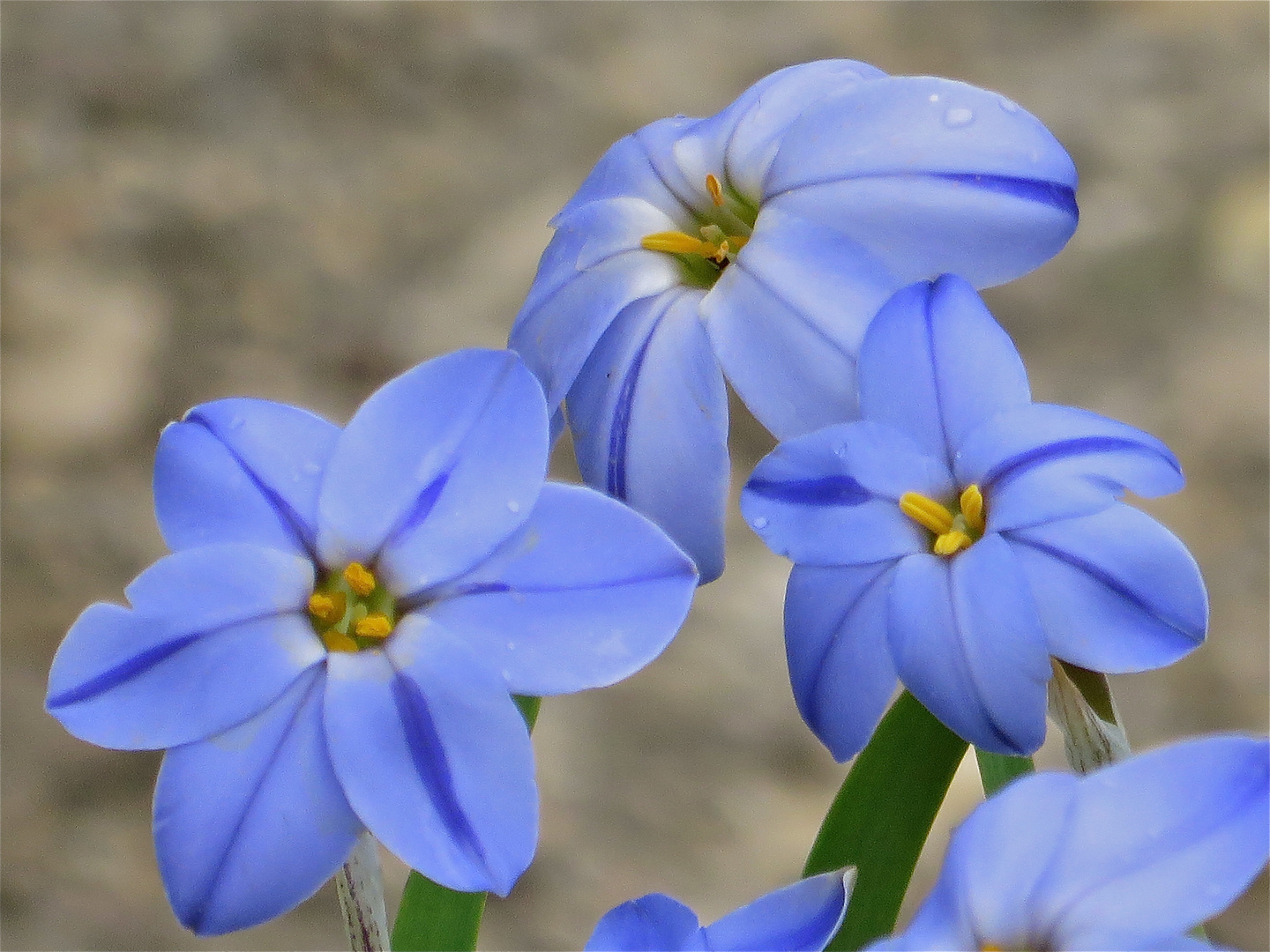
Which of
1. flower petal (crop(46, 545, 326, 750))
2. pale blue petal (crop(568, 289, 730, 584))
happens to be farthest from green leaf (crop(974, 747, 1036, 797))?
flower petal (crop(46, 545, 326, 750))

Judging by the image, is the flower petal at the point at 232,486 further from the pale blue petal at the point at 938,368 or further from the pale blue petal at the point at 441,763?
the pale blue petal at the point at 938,368

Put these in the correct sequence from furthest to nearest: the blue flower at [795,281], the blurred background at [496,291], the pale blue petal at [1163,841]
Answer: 1. the blurred background at [496,291]
2. the blue flower at [795,281]
3. the pale blue petal at [1163,841]

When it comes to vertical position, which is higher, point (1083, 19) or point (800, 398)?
point (1083, 19)

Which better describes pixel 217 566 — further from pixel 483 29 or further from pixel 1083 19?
pixel 1083 19

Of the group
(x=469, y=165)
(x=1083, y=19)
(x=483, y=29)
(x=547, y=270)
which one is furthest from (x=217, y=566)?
(x=1083, y=19)

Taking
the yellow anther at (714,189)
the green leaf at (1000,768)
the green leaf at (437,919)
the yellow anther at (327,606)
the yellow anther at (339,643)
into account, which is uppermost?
the yellow anther at (714,189)

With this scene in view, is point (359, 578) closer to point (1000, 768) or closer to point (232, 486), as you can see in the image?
point (232, 486)

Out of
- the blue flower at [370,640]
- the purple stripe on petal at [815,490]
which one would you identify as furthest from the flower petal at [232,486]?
the purple stripe on petal at [815,490]
